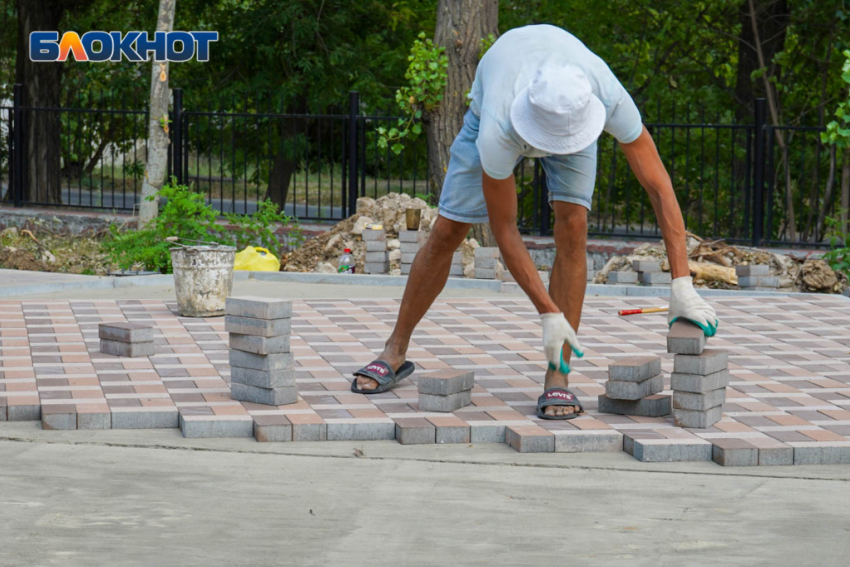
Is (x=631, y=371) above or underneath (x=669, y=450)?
above

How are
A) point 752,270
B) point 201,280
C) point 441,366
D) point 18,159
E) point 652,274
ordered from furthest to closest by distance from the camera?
point 18,159
point 652,274
point 752,270
point 201,280
point 441,366

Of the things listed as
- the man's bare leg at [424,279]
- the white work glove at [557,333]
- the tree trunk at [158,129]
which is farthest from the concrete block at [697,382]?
the tree trunk at [158,129]

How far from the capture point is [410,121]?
11523 millimetres

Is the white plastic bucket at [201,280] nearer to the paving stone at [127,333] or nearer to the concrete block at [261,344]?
the paving stone at [127,333]

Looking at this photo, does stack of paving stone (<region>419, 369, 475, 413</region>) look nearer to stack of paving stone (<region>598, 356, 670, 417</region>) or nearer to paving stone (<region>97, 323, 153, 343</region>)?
stack of paving stone (<region>598, 356, 670, 417</region>)

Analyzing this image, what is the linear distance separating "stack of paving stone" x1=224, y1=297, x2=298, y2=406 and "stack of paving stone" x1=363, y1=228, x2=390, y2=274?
500 cm

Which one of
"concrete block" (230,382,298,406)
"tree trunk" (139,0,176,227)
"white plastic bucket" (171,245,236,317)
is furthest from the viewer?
"tree trunk" (139,0,176,227)

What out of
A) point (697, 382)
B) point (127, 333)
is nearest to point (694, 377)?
point (697, 382)

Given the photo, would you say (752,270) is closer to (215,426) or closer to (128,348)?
(128,348)

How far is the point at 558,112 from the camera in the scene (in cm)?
434

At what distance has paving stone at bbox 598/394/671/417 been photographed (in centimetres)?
502

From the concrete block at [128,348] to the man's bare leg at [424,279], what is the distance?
139 centimetres

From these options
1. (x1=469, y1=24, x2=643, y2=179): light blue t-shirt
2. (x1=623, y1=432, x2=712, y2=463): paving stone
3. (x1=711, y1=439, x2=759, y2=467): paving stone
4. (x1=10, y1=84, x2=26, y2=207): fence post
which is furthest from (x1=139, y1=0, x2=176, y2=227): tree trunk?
(x1=711, y1=439, x2=759, y2=467): paving stone

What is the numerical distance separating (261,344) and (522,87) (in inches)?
61.9
